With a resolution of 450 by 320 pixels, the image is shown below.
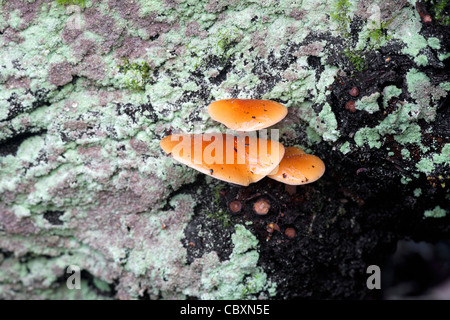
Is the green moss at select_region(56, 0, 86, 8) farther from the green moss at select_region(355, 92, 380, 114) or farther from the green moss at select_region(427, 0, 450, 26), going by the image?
the green moss at select_region(427, 0, 450, 26)

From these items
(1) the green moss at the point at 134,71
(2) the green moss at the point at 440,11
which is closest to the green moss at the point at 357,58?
(2) the green moss at the point at 440,11

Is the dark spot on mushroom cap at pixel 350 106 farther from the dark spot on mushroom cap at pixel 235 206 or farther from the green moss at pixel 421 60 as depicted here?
the dark spot on mushroom cap at pixel 235 206

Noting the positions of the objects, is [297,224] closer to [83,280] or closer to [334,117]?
[334,117]

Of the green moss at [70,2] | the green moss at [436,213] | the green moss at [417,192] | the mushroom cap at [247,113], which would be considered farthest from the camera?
the green moss at [436,213]

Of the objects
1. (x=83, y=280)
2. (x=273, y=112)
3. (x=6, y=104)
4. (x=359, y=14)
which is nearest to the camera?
(x=273, y=112)

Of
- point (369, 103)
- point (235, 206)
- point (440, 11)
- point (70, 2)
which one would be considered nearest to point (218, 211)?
point (235, 206)

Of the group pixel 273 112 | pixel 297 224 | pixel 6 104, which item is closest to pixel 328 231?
pixel 297 224

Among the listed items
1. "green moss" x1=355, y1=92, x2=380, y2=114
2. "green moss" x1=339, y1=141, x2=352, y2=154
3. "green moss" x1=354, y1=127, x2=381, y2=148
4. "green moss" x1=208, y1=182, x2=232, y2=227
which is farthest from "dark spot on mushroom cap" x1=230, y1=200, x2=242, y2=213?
"green moss" x1=355, y1=92, x2=380, y2=114
